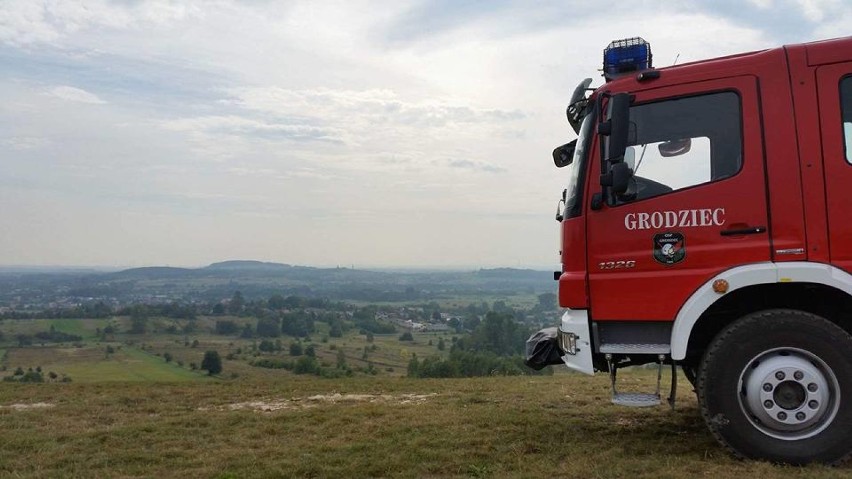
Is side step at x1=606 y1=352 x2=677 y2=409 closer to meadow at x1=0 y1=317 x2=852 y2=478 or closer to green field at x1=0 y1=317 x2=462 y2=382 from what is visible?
meadow at x1=0 y1=317 x2=852 y2=478

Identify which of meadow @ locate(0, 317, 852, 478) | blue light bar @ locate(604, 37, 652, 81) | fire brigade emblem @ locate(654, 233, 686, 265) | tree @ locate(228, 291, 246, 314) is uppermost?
blue light bar @ locate(604, 37, 652, 81)

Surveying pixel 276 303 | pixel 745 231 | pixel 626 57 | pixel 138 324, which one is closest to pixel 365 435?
pixel 745 231

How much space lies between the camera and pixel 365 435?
225 inches

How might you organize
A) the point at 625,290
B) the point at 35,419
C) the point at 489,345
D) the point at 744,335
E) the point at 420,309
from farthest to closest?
the point at 420,309 < the point at 489,345 < the point at 35,419 < the point at 625,290 < the point at 744,335

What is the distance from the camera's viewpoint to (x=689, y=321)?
466 centimetres

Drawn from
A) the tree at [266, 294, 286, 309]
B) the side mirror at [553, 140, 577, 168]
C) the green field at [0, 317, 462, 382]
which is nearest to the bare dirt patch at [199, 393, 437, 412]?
the side mirror at [553, 140, 577, 168]

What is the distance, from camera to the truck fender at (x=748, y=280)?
4371 millimetres

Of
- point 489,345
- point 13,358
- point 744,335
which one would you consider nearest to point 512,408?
point 744,335

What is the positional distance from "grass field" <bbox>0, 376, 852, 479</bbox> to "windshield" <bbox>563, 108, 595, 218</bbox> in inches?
78.7

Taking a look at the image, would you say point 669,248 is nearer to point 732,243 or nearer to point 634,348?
point 732,243

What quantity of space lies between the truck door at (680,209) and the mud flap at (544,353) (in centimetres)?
83

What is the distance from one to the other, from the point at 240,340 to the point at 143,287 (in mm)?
52784

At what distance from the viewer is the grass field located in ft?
A: 15.2

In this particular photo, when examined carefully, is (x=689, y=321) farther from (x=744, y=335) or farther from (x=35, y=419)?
(x=35, y=419)
